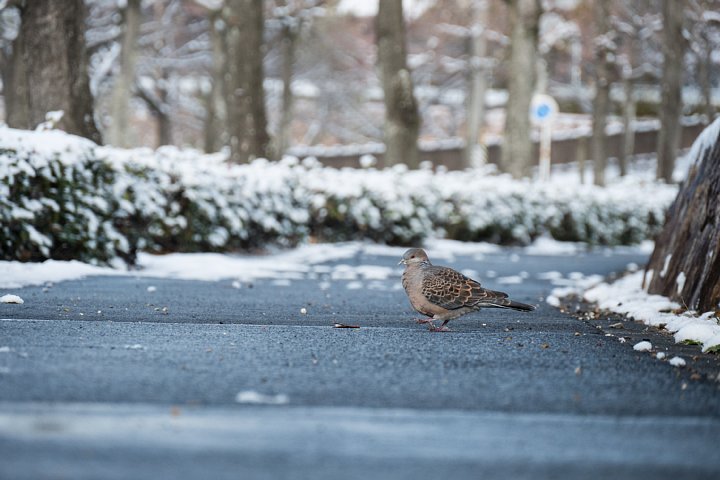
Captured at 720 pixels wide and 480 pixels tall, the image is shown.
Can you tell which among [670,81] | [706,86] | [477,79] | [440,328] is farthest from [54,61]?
[477,79]

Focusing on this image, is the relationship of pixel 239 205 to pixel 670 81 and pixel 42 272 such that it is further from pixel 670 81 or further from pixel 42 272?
pixel 670 81

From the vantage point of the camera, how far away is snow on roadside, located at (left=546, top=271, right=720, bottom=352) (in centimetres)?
525

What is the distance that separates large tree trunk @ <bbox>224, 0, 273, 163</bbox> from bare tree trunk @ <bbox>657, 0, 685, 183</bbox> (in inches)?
587

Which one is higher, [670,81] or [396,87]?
[670,81]

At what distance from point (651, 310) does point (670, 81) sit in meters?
23.4

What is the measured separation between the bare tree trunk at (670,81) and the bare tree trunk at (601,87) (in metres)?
2.14

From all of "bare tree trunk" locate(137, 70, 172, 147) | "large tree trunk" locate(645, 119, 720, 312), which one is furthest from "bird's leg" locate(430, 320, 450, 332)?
"bare tree trunk" locate(137, 70, 172, 147)

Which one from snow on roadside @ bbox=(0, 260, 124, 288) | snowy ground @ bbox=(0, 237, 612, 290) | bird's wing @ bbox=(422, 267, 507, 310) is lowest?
snowy ground @ bbox=(0, 237, 612, 290)

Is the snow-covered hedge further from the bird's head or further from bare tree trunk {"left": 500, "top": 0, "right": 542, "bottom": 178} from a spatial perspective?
the bird's head

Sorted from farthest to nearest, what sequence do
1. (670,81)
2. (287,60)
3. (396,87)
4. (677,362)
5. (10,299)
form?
(287,60) < (670,81) < (396,87) < (10,299) < (677,362)

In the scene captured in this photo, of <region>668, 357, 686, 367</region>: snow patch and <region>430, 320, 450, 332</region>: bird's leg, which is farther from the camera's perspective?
<region>430, 320, 450, 332</region>: bird's leg

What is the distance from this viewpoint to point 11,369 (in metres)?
3.79

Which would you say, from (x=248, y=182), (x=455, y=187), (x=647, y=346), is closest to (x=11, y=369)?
(x=647, y=346)

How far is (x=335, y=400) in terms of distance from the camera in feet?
11.4
